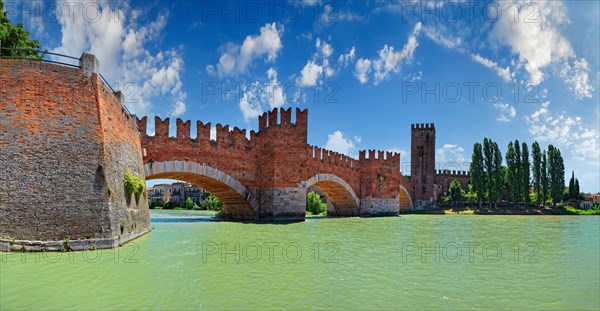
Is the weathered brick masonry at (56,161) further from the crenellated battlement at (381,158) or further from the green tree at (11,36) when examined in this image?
the crenellated battlement at (381,158)

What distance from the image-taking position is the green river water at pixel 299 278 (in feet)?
21.7

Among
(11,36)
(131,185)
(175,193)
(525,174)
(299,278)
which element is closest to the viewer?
(299,278)

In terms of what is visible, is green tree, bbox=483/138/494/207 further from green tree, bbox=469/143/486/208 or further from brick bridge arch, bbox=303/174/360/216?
brick bridge arch, bbox=303/174/360/216

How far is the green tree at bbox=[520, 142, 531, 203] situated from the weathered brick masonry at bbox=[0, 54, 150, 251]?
52.2m

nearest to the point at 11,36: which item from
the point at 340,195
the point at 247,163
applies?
the point at 247,163

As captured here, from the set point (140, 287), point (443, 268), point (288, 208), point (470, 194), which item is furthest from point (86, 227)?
point (470, 194)

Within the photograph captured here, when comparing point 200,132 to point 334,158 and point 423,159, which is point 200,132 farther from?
point 423,159

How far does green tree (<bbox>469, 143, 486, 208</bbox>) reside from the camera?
178ft

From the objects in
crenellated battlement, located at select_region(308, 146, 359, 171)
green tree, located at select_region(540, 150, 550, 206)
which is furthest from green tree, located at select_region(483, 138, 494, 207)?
crenellated battlement, located at select_region(308, 146, 359, 171)

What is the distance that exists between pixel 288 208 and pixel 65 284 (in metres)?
19.3

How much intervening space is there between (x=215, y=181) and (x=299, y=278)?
1723 centimetres

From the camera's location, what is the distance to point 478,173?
54.8 meters

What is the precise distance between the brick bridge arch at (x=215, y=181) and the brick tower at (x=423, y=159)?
45463mm

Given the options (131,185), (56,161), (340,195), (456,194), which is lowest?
(456,194)
